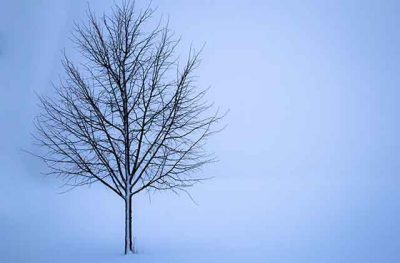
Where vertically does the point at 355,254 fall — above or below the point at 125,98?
below

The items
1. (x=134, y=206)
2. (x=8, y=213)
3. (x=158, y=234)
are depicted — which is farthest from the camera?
(x=134, y=206)

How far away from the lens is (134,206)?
25.2m

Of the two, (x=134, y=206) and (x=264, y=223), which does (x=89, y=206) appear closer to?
(x=134, y=206)

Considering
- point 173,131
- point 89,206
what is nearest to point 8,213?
point 89,206

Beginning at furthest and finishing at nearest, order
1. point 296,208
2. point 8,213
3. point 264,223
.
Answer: point 296,208 → point 8,213 → point 264,223

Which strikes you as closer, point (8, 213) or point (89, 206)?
point (8, 213)

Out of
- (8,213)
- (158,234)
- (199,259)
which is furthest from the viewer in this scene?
(8,213)

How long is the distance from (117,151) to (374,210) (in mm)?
15593

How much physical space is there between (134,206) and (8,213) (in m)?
7.73

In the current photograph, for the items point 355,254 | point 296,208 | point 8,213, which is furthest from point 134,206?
point 355,254

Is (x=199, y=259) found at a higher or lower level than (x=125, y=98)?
lower

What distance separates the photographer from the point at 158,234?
14953 mm

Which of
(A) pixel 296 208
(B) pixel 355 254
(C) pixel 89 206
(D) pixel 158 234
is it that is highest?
(C) pixel 89 206

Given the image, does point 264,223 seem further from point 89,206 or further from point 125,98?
point 89,206
